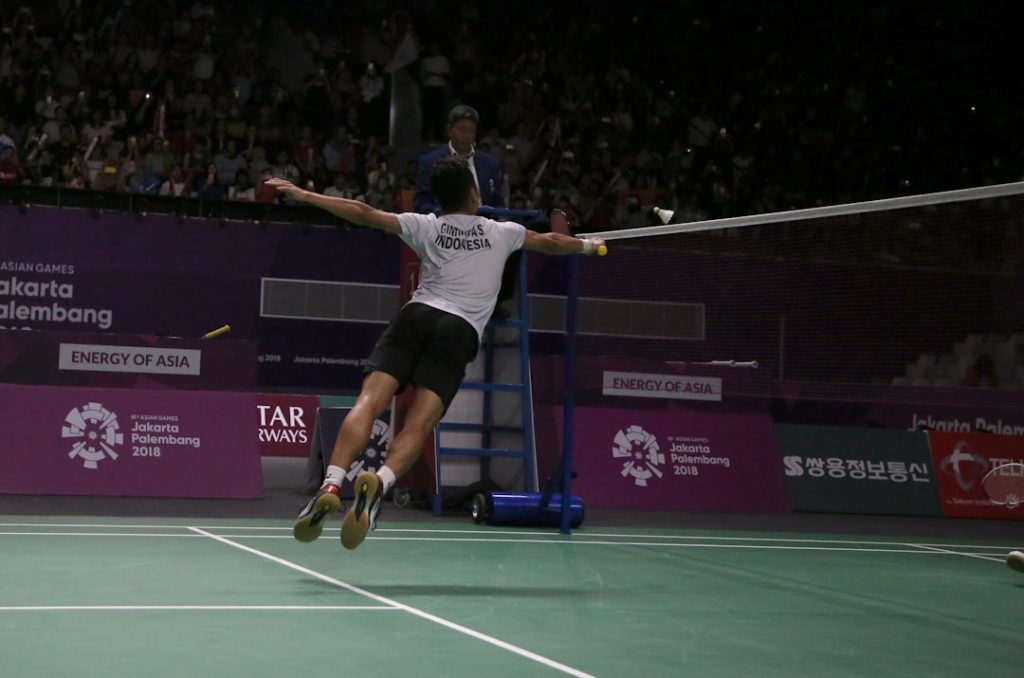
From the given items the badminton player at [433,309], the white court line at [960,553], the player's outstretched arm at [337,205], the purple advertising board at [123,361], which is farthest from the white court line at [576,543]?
the purple advertising board at [123,361]

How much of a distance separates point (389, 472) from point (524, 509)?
416cm

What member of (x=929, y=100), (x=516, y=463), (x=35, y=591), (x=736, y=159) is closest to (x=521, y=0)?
(x=736, y=159)

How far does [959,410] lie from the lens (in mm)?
16906

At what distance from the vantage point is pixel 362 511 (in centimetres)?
679

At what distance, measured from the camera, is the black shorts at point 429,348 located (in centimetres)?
763

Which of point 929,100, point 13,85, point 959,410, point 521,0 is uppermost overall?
point 521,0

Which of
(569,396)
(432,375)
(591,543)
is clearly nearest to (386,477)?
(432,375)

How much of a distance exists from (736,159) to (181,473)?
16.8 m

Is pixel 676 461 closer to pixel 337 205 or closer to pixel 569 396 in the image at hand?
→ pixel 569 396

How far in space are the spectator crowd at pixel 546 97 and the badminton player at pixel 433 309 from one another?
43.2 feet

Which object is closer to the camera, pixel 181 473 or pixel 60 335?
pixel 181 473

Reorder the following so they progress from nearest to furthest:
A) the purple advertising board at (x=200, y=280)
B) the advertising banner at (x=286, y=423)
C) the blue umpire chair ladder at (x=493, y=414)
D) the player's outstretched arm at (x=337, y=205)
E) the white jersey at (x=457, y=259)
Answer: the player's outstretched arm at (x=337, y=205)
the white jersey at (x=457, y=259)
the blue umpire chair ladder at (x=493, y=414)
the advertising banner at (x=286, y=423)
the purple advertising board at (x=200, y=280)

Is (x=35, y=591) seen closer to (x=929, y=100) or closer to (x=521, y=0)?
(x=521, y=0)

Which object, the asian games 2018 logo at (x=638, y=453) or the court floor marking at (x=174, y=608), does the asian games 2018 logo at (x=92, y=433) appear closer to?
the asian games 2018 logo at (x=638, y=453)
